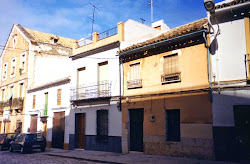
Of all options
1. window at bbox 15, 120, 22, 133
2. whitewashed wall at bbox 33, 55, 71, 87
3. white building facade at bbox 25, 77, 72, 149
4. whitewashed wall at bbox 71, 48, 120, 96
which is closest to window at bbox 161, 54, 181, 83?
whitewashed wall at bbox 71, 48, 120, 96

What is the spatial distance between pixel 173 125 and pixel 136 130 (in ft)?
8.80

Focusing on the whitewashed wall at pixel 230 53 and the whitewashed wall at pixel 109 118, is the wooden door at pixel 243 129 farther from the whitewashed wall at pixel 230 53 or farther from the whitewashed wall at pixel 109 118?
the whitewashed wall at pixel 109 118

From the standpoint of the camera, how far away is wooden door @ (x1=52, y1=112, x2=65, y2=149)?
801 inches

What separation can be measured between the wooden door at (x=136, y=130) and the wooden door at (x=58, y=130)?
24.6ft

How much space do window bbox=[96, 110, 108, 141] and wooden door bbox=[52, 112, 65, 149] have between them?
14.5 ft

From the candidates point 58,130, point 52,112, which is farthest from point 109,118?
point 52,112

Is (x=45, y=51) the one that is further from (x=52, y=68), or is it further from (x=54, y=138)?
(x=54, y=138)

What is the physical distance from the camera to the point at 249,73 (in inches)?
415

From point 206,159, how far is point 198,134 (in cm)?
117

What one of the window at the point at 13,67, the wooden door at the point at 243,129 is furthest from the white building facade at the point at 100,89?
the window at the point at 13,67

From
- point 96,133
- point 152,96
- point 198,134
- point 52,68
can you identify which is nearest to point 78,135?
point 96,133

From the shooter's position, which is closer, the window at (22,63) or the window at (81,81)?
the window at (81,81)

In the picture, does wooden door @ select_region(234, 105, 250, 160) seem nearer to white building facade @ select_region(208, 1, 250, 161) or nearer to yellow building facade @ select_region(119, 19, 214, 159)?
white building facade @ select_region(208, 1, 250, 161)

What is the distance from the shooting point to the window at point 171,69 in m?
13.2
